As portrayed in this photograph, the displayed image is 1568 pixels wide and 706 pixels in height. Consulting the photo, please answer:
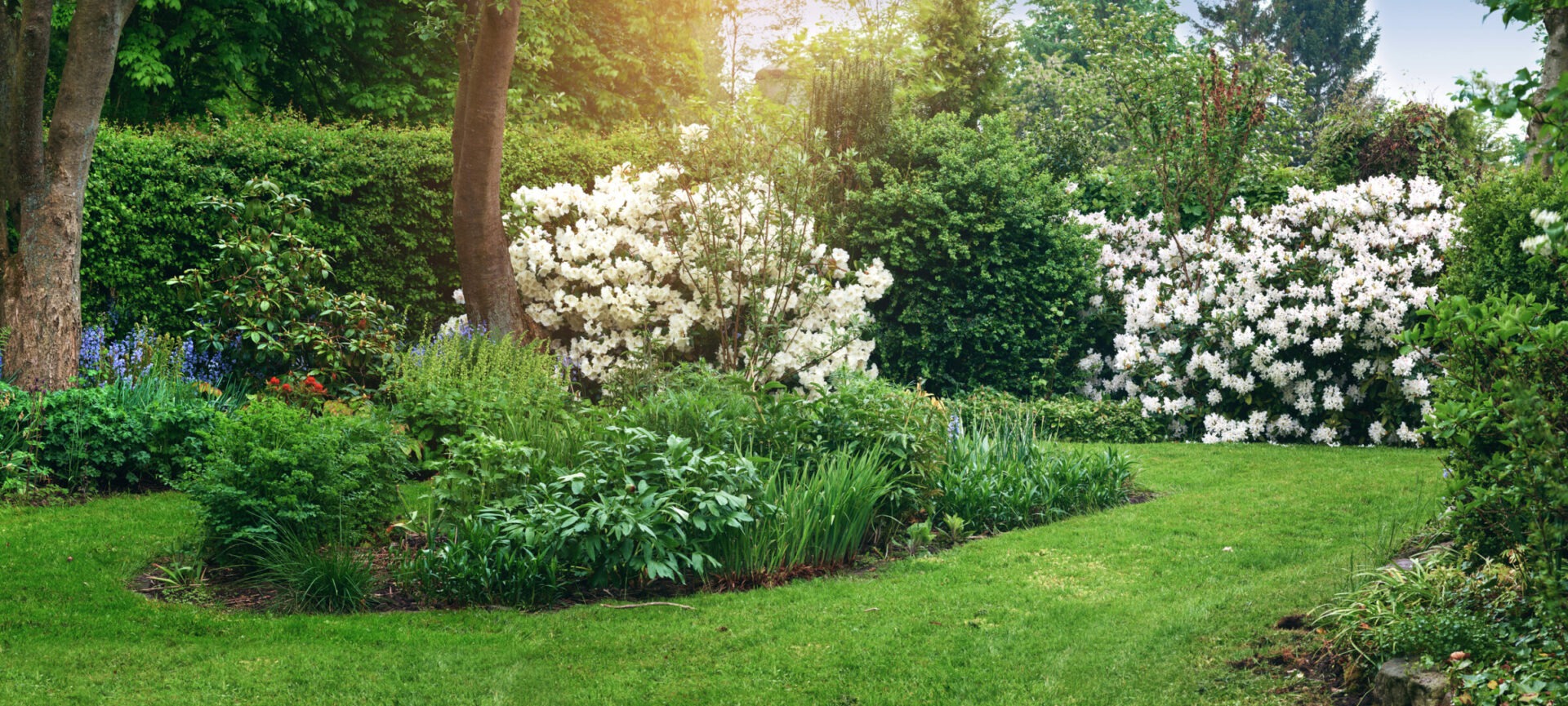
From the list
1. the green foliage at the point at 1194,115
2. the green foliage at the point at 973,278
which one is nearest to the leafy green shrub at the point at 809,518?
the green foliage at the point at 973,278

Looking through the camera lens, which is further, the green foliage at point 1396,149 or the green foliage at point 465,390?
the green foliage at point 1396,149

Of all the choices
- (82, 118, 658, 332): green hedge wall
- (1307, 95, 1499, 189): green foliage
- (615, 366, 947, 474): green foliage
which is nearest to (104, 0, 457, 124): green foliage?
(82, 118, 658, 332): green hedge wall

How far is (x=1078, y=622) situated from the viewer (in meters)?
4.67

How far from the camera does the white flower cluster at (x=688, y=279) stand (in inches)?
362

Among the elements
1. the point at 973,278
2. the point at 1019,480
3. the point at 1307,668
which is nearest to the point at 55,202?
the point at 1019,480

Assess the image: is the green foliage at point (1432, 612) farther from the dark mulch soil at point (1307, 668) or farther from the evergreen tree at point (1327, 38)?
the evergreen tree at point (1327, 38)

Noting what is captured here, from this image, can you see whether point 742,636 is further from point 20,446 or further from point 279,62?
point 279,62

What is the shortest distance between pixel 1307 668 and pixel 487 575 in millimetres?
3356

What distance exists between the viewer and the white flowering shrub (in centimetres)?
916

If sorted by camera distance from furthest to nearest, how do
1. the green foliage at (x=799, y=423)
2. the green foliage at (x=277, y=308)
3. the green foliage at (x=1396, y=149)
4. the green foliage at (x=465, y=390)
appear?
1. the green foliage at (x=1396, y=149)
2. the green foliage at (x=277, y=308)
3. the green foliage at (x=465, y=390)
4. the green foliage at (x=799, y=423)

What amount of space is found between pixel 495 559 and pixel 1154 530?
372 centimetres

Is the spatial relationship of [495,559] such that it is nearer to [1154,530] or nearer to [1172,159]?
[1154,530]

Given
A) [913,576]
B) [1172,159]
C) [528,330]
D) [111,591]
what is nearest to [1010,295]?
[1172,159]

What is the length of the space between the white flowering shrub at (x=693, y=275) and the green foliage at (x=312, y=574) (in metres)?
4.01
